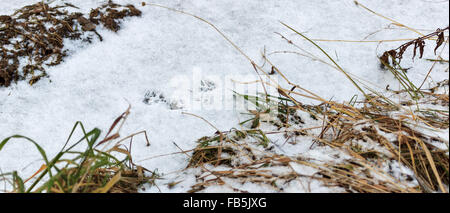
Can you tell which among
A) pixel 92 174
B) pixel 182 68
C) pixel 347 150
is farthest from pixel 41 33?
pixel 347 150

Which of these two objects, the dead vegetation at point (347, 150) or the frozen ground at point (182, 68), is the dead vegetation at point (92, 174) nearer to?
the frozen ground at point (182, 68)

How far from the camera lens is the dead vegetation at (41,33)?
190 centimetres

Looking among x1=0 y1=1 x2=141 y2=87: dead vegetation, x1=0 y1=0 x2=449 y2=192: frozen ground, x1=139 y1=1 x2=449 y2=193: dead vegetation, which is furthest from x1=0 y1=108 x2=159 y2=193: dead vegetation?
x1=0 y1=1 x2=141 y2=87: dead vegetation

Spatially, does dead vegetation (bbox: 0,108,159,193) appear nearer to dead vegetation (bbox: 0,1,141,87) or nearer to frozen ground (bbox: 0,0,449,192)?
frozen ground (bbox: 0,0,449,192)

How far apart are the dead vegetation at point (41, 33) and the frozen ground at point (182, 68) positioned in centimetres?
6

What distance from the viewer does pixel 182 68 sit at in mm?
1979

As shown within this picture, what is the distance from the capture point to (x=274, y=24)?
7.43 feet

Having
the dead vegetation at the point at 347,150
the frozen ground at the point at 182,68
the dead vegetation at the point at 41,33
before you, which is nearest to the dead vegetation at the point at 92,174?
the frozen ground at the point at 182,68

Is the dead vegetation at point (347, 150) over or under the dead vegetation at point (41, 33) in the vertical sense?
under

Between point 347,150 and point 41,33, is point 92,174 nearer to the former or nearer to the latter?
point 347,150

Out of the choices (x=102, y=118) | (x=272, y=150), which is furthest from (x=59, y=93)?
(x=272, y=150)
